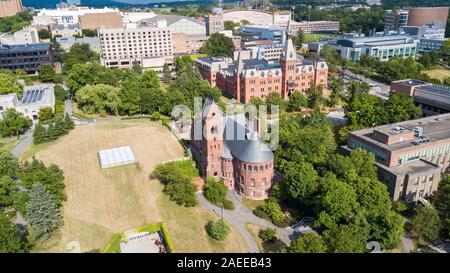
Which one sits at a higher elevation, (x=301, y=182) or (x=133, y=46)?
(x=133, y=46)

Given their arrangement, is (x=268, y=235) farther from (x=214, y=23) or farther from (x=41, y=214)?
(x=214, y=23)

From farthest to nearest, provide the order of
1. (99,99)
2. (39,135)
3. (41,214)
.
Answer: (99,99) → (39,135) → (41,214)

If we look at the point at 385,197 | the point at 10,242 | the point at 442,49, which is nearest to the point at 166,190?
the point at 10,242

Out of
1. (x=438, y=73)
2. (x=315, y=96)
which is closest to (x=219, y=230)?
(x=315, y=96)

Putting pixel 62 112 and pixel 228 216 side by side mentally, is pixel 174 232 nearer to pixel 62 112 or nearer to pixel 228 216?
pixel 228 216

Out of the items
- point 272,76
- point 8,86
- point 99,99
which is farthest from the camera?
point 272,76

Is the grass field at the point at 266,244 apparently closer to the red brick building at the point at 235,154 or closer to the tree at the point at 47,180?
the red brick building at the point at 235,154

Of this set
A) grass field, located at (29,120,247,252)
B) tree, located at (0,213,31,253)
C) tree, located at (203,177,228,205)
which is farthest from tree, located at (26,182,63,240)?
tree, located at (203,177,228,205)
